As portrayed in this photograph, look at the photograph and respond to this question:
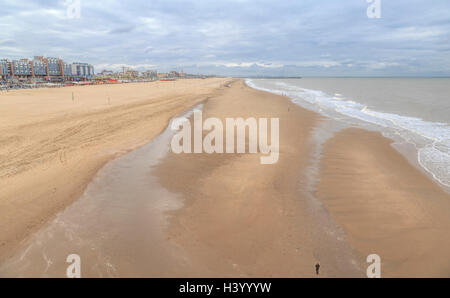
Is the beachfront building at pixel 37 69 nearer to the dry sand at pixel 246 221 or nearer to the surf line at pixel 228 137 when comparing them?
the surf line at pixel 228 137

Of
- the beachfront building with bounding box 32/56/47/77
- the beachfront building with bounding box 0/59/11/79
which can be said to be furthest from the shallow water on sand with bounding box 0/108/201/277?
the beachfront building with bounding box 32/56/47/77

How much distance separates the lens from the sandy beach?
4344 millimetres

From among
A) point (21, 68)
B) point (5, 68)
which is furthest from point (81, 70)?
point (5, 68)

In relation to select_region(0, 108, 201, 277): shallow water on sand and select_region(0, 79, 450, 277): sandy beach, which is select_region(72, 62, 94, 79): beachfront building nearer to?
select_region(0, 79, 450, 277): sandy beach

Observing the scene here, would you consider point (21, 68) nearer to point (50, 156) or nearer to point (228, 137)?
point (50, 156)

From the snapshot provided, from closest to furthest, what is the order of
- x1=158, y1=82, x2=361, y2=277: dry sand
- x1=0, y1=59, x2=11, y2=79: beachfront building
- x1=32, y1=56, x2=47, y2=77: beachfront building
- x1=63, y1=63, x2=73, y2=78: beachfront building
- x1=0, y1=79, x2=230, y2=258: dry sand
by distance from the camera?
x1=158, y1=82, x2=361, y2=277: dry sand → x1=0, y1=79, x2=230, y2=258: dry sand → x1=0, y1=59, x2=11, y2=79: beachfront building → x1=32, y1=56, x2=47, y2=77: beachfront building → x1=63, y1=63, x2=73, y2=78: beachfront building

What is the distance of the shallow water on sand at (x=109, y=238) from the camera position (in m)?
4.09

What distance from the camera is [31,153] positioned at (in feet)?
30.1

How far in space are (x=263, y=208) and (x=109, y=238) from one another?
3547 mm

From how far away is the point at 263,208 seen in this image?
6004 millimetres

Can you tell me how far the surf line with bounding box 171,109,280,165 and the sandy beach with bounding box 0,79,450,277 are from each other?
2.22 ft

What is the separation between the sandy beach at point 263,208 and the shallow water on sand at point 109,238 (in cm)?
6
